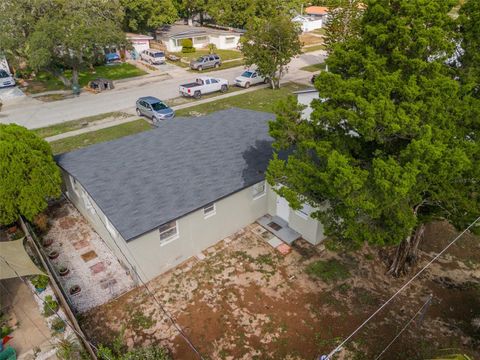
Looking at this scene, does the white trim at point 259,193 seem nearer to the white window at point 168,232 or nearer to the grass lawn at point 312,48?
the white window at point 168,232

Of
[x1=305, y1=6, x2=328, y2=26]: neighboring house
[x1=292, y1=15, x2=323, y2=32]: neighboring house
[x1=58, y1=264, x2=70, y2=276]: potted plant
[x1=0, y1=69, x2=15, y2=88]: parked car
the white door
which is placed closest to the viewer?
[x1=58, y1=264, x2=70, y2=276]: potted plant

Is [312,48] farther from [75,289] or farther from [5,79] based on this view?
[75,289]

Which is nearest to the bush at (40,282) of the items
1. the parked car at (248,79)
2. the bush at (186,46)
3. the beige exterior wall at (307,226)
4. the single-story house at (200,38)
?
the beige exterior wall at (307,226)

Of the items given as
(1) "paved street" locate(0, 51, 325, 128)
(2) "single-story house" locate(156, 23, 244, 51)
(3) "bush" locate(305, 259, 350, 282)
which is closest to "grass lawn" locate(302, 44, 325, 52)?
(2) "single-story house" locate(156, 23, 244, 51)

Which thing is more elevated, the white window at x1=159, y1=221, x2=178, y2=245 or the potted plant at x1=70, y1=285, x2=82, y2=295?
the white window at x1=159, y1=221, x2=178, y2=245

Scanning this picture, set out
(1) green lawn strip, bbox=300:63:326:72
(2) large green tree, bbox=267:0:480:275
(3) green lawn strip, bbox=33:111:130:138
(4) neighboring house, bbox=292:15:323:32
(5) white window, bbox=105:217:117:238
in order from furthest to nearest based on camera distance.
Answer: (4) neighboring house, bbox=292:15:323:32 → (1) green lawn strip, bbox=300:63:326:72 → (3) green lawn strip, bbox=33:111:130:138 → (5) white window, bbox=105:217:117:238 → (2) large green tree, bbox=267:0:480:275

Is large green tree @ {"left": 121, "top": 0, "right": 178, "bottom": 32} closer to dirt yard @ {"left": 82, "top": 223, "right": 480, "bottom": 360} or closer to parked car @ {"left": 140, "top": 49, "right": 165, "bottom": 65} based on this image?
parked car @ {"left": 140, "top": 49, "right": 165, "bottom": 65}
